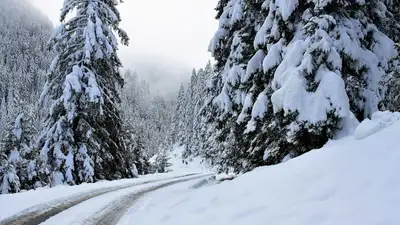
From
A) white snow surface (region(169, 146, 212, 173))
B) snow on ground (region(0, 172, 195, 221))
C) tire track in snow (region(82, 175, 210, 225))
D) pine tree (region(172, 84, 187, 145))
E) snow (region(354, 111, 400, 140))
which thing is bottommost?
tire track in snow (region(82, 175, 210, 225))

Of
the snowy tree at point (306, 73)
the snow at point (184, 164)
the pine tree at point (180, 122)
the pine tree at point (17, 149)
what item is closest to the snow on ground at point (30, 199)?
the snowy tree at point (306, 73)

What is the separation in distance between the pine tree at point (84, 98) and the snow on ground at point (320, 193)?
1012 centimetres

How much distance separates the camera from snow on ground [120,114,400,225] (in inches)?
168

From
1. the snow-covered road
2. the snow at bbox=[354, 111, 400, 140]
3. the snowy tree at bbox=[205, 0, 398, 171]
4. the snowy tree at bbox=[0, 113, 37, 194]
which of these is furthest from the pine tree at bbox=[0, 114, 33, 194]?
the snow at bbox=[354, 111, 400, 140]

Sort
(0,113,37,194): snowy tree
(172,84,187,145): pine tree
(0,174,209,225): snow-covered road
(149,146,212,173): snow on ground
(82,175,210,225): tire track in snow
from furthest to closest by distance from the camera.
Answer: (172,84,187,145): pine tree < (149,146,212,173): snow on ground < (0,113,37,194): snowy tree < (82,175,210,225): tire track in snow < (0,174,209,225): snow-covered road

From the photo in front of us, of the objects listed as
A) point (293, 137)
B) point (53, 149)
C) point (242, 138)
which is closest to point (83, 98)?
point (53, 149)

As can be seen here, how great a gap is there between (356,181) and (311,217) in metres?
0.94

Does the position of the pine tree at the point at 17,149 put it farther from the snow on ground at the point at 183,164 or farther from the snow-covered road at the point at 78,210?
the snow on ground at the point at 183,164

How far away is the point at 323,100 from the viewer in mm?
8328

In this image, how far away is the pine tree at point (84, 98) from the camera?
16.9 m

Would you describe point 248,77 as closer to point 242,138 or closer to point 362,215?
point 242,138

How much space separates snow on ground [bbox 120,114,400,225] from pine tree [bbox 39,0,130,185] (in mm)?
10120

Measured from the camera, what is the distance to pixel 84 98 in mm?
17484

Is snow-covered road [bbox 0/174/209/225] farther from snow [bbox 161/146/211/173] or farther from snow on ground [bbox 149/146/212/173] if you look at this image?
snow [bbox 161/146/211/173]
